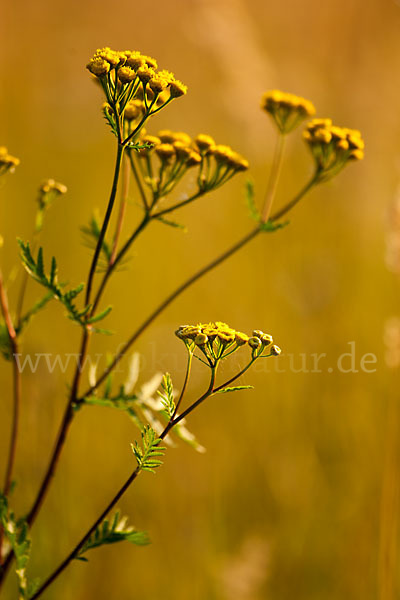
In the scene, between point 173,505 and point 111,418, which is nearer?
point 173,505

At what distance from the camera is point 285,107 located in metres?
2.00

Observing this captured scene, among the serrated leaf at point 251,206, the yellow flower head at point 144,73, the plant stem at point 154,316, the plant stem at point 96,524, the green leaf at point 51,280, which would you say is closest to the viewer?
the plant stem at point 96,524

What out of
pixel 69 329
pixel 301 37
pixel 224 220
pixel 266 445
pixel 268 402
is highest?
pixel 301 37

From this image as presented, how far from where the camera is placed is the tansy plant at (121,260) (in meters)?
1.24

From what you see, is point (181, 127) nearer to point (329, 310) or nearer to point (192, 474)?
point (329, 310)

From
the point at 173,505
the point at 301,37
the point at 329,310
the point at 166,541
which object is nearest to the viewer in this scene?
the point at 166,541

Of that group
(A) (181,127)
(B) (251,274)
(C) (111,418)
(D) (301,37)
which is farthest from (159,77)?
(D) (301,37)

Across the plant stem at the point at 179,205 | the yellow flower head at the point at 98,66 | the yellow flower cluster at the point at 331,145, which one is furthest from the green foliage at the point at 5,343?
the yellow flower cluster at the point at 331,145

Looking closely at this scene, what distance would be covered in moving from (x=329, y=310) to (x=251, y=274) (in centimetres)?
80

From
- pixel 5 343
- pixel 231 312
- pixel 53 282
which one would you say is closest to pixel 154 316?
pixel 53 282

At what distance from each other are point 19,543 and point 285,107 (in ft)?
5.24

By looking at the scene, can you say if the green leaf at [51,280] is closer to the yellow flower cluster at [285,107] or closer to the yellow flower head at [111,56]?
the yellow flower head at [111,56]

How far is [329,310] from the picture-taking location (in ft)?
13.0

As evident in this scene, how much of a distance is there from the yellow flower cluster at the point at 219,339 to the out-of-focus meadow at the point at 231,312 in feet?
2.05
